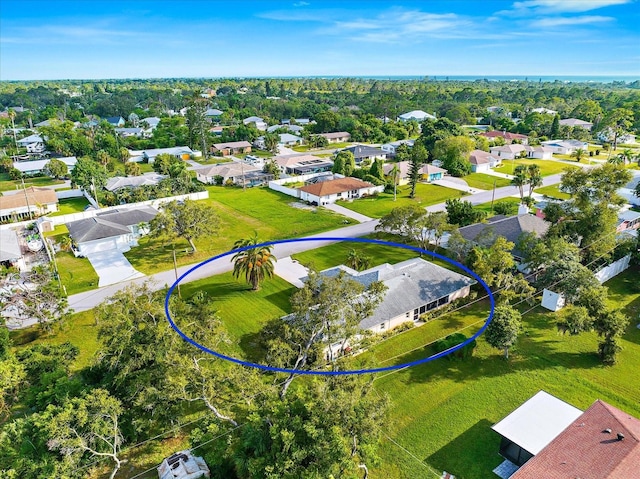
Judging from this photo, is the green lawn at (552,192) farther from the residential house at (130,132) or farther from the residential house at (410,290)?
the residential house at (130,132)

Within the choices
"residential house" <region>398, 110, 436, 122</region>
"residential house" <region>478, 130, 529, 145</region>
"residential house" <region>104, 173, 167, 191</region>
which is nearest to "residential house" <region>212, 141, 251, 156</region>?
"residential house" <region>104, 173, 167, 191</region>

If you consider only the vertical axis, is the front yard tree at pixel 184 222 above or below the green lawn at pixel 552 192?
above

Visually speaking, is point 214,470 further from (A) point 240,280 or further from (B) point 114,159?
(B) point 114,159

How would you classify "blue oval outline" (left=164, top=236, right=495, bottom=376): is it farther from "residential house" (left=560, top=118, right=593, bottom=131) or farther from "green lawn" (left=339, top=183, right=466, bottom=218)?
"residential house" (left=560, top=118, right=593, bottom=131)

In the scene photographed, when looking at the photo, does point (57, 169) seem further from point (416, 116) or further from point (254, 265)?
point (416, 116)

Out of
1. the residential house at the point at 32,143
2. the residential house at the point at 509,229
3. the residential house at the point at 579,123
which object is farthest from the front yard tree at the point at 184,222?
the residential house at the point at 579,123

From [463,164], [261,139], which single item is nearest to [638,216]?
[463,164]
